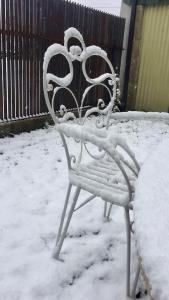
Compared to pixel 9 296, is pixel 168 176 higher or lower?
higher

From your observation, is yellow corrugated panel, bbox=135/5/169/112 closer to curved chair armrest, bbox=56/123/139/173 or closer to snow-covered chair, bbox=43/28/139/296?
snow-covered chair, bbox=43/28/139/296

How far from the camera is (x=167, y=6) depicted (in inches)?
219

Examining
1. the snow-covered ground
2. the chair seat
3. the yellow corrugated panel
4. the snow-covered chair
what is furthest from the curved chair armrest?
the yellow corrugated panel

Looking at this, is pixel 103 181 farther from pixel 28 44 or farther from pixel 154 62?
pixel 154 62

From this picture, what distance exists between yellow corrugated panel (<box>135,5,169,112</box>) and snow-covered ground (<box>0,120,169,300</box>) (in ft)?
11.1

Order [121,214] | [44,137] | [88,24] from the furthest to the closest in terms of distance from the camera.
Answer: [88,24] < [44,137] < [121,214]

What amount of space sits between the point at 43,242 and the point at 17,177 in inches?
39.6

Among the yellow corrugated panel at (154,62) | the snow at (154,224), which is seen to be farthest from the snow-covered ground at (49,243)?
the yellow corrugated panel at (154,62)

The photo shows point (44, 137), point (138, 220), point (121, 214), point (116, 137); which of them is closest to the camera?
point (138, 220)

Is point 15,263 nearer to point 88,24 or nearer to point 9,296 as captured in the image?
point 9,296

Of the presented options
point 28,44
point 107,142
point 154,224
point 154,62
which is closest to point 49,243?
point 107,142

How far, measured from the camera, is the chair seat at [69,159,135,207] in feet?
4.97

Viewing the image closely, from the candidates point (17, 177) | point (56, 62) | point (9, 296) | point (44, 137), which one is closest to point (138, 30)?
point (56, 62)

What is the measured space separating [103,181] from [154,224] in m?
1.00
